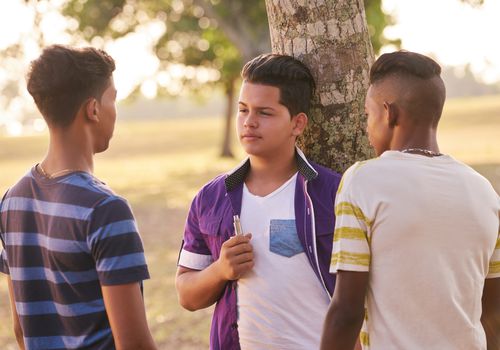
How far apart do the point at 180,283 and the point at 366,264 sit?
98 cm

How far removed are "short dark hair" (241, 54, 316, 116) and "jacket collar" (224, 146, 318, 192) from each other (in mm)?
216

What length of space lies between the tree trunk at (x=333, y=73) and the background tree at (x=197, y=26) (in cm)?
1381

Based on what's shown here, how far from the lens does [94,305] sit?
8.04ft

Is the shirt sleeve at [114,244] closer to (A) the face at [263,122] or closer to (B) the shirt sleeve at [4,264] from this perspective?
(B) the shirt sleeve at [4,264]

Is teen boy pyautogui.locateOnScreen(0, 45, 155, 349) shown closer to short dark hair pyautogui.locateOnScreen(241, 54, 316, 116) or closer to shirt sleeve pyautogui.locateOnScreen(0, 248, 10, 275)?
shirt sleeve pyautogui.locateOnScreen(0, 248, 10, 275)

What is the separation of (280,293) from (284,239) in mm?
203

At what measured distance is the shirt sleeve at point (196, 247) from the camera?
3033mm

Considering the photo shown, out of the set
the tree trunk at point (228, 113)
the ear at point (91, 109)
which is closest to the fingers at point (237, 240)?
the ear at point (91, 109)

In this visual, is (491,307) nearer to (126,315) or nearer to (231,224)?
(231,224)

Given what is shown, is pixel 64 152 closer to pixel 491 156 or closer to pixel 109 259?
pixel 109 259

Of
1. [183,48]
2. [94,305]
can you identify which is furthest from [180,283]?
[183,48]

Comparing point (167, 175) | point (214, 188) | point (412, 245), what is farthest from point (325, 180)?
point (167, 175)

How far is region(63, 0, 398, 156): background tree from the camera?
61.0 ft

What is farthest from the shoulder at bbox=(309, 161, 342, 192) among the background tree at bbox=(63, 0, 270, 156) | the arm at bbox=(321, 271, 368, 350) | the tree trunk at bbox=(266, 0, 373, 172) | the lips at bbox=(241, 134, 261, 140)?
the background tree at bbox=(63, 0, 270, 156)
